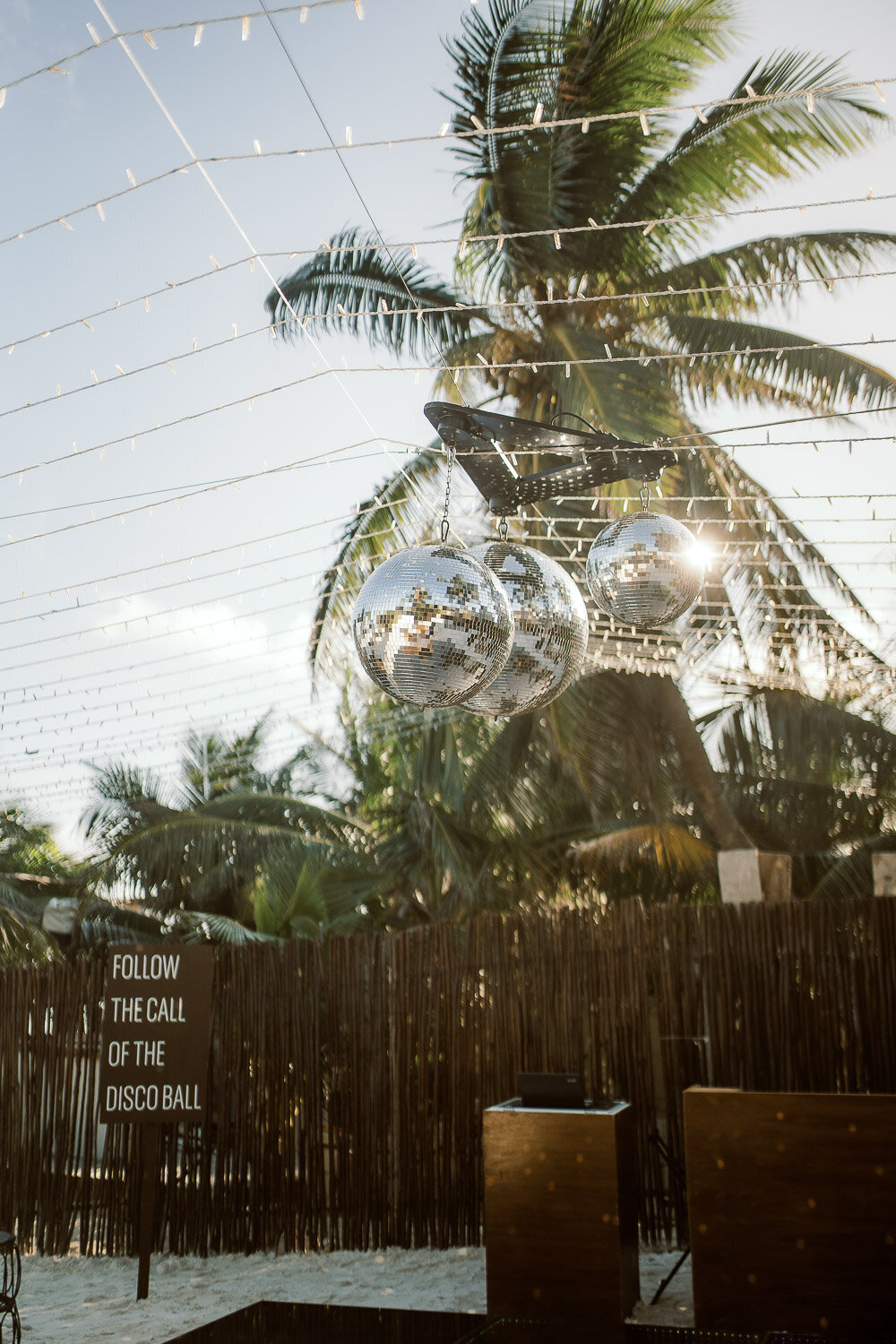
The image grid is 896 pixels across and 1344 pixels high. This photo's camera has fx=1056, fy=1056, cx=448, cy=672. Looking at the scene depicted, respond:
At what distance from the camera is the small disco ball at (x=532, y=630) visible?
277cm

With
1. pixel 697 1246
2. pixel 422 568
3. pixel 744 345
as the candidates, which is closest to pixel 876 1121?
pixel 697 1246

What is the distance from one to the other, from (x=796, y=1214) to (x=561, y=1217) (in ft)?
2.88

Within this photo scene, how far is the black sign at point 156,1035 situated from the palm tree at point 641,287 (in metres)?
2.61

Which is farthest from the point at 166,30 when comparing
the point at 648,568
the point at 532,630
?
the point at 648,568

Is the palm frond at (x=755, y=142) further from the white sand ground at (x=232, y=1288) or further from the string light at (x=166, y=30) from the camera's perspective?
the white sand ground at (x=232, y=1288)

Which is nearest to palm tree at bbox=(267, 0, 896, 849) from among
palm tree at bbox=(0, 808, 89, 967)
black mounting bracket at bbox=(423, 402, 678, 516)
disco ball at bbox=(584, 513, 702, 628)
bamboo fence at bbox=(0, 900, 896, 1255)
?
bamboo fence at bbox=(0, 900, 896, 1255)

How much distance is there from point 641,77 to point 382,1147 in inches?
262

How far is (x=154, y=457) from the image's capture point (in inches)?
209

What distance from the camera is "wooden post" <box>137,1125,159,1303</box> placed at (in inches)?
196

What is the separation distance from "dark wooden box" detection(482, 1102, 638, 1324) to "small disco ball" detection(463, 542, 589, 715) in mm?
2144

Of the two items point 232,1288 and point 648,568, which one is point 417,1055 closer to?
point 232,1288

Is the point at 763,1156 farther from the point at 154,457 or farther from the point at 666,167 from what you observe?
the point at 666,167

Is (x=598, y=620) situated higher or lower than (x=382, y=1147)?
higher

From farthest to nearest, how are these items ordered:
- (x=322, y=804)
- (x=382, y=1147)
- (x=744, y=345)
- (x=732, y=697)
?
(x=322, y=804) → (x=732, y=697) → (x=744, y=345) → (x=382, y=1147)
